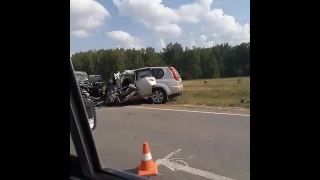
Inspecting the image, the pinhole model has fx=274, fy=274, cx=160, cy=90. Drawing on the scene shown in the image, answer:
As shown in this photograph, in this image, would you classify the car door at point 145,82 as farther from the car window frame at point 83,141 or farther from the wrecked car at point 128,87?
the car window frame at point 83,141

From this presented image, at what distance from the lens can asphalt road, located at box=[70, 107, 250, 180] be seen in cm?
396

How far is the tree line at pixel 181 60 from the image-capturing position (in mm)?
1966

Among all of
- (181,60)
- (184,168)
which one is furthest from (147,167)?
(181,60)

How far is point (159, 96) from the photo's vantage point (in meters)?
11.7

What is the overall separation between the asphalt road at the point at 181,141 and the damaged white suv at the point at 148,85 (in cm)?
256

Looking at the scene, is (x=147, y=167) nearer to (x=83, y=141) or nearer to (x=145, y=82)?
(x=83, y=141)

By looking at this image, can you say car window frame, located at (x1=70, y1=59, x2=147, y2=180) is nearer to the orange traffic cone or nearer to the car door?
the orange traffic cone

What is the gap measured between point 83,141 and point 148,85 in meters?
9.95

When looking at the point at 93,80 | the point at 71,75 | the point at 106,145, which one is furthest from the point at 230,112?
the point at 93,80

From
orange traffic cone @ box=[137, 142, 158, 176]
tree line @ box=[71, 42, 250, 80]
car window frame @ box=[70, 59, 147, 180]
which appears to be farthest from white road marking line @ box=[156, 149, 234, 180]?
car window frame @ box=[70, 59, 147, 180]

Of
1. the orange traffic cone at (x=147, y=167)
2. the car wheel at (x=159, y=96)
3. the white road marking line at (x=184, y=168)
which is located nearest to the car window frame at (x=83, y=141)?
the orange traffic cone at (x=147, y=167)
